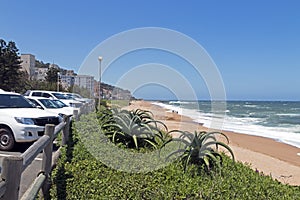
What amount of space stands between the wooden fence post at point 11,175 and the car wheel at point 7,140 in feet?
18.8

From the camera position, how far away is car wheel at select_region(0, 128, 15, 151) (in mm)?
7508

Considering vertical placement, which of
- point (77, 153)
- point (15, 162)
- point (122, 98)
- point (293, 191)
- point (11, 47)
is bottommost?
point (293, 191)

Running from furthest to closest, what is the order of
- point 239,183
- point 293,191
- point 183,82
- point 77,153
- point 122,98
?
point 122,98 → point 183,82 → point 77,153 → point 293,191 → point 239,183

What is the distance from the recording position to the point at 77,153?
4621 millimetres

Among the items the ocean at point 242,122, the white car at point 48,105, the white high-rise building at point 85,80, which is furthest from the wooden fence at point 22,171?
the white car at point 48,105

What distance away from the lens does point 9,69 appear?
39.5 metres

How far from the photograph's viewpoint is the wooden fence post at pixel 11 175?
230 cm

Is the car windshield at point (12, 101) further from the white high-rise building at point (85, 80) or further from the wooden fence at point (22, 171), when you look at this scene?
the wooden fence at point (22, 171)

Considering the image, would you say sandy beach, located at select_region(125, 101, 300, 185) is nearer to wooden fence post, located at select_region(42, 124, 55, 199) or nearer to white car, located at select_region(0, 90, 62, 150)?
white car, located at select_region(0, 90, 62, 150)

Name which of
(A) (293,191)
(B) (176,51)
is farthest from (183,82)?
(A) (293,191)

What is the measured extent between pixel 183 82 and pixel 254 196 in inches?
125

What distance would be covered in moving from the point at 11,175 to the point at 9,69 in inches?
1638

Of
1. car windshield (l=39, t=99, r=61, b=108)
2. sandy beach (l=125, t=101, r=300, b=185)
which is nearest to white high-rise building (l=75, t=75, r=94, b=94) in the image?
car windshield (l=39, t=99, r=61, b=108)

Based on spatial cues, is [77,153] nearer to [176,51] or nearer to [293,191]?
[176,51]
